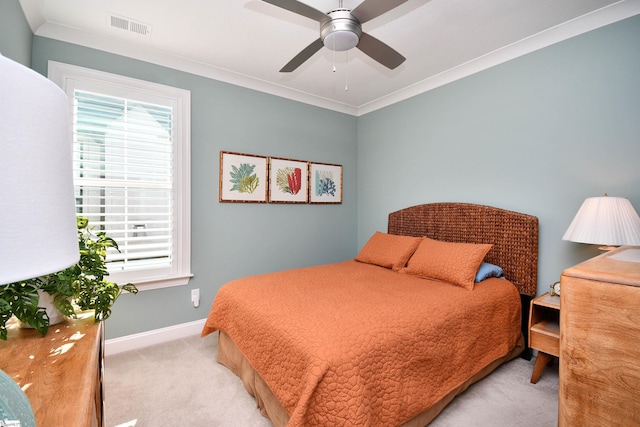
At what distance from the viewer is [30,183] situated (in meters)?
0.41

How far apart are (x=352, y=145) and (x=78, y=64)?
3.07 metres

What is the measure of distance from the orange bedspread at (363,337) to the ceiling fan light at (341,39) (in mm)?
1640

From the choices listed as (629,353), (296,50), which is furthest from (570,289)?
(296,50)

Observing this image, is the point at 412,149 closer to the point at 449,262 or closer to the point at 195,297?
the point at 449,262

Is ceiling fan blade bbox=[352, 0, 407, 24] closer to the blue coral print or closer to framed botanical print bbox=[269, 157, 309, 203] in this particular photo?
framed botanical print bbox=[269, 157, 309, 203]

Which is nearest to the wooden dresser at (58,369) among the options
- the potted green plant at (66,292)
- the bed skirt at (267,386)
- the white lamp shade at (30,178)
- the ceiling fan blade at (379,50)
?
the potted green plant at (66,292)

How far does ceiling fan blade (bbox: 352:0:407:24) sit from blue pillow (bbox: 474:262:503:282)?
6.81ft

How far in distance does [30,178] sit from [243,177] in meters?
2.91

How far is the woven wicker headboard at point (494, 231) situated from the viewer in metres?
2.53

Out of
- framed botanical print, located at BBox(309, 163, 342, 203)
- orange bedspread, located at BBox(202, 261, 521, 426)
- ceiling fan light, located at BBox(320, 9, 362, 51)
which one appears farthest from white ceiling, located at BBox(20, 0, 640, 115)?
orange bedspread, located at BBox(202, 261, 521, 426)

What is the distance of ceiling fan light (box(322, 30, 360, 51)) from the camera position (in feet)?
5.64

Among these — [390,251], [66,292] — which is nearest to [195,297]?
[66,292]

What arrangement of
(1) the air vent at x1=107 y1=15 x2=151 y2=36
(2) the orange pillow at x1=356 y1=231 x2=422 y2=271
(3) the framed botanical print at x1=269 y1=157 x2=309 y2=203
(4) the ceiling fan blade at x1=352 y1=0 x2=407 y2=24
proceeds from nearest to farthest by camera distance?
1. (4) the ceiling fan blade at x1=352 y1=0 x2=407 y2=24
2. (1) the air vent at x1=107 y1=15 x2=151 y2=36
3. (2) the orange pillow at x1=356 y1=231 x2=422 y2=271
4. (3) the framed botanical print at x1=269 y1=157 x2=309 y2=203

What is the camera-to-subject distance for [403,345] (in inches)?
60.0
